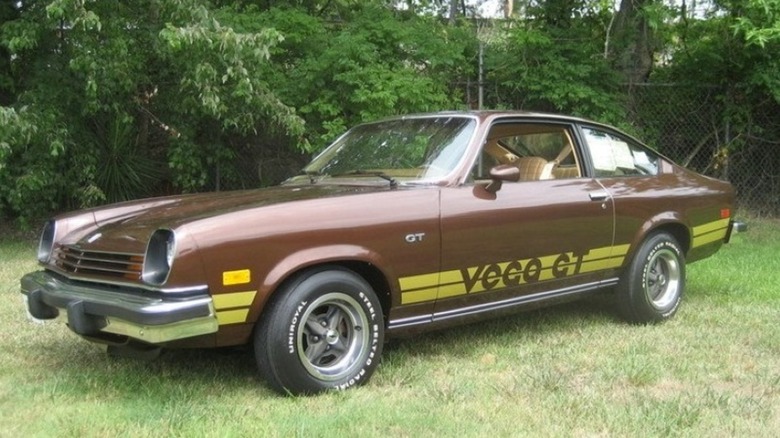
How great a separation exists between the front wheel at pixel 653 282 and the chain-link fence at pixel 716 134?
559 centimetres

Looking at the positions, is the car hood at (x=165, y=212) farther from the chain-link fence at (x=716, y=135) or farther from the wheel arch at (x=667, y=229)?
the chain-link fence at (x=716, y=135)

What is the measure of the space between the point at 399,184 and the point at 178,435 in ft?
6.07

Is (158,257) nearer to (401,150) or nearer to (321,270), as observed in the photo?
(321,270)

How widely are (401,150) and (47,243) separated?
2.13 metres

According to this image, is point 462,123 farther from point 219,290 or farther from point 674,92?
point 674,92

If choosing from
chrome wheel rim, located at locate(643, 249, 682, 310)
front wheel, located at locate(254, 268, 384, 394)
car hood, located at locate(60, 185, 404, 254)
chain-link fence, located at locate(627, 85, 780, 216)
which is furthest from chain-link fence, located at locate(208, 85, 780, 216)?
front wheel, located at locate(254, 268, 384, 394)

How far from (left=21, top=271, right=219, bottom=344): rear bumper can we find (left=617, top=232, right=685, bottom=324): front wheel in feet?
10.1

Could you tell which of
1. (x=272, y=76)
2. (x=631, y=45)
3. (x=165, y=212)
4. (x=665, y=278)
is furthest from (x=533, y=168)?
(x=631, y=45)

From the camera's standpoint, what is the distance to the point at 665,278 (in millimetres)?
5766

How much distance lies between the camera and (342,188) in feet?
14.8

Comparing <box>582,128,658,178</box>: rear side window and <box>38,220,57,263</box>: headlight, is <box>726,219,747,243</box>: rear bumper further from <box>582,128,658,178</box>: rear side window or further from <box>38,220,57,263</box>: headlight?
<box>38,220,57,263</box>: headlight

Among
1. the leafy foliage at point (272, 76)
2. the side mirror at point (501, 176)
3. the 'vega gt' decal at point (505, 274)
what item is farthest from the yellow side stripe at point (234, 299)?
the leafy foliage at point (272, 76)

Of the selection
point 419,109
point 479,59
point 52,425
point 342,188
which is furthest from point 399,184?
point 479,59

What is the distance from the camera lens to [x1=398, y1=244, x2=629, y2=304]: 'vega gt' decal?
4.27m
